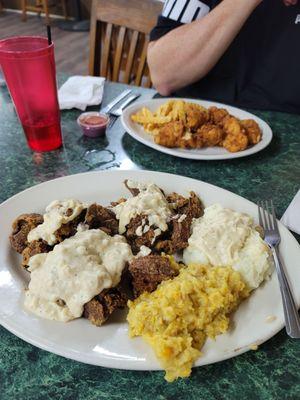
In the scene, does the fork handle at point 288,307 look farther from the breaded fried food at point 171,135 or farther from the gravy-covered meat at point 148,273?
the breaded fried food at point 171,135

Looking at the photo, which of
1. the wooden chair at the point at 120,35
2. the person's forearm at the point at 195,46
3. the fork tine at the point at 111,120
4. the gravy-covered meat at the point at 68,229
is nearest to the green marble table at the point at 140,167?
the fork tine at the point at 111,120

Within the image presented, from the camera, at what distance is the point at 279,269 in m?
0.94

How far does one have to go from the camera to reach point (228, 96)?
2117 millimetres

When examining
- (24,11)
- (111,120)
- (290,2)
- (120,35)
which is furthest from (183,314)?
(24,11)

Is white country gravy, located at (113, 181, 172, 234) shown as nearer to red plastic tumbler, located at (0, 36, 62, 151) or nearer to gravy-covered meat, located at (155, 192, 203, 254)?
gravy-covered meat, located at (155, 192, 203, 254)

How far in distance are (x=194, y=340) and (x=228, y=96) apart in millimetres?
1638

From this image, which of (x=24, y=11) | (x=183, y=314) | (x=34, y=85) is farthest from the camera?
(x=24, y=11)

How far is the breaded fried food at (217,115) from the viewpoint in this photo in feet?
5.36

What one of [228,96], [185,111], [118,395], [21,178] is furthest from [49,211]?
[228,96]

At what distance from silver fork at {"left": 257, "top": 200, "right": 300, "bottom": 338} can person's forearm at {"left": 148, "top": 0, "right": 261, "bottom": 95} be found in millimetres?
1112

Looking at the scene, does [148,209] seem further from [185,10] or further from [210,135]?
[185,10]

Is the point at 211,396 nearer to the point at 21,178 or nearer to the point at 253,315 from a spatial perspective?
the point at 253,315

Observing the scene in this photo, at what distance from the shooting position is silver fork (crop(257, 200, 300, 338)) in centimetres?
81

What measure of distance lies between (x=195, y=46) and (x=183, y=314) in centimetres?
157
